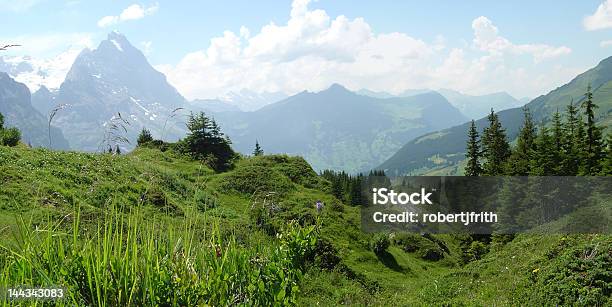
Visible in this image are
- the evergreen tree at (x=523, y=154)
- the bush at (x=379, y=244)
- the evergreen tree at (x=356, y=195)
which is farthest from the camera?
the evergreen tree at (x=356, y=195)

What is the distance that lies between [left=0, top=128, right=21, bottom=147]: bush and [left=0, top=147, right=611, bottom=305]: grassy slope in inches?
260

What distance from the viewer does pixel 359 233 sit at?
35312 millimetres

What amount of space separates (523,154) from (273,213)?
59322mm

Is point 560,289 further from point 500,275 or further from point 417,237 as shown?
point 417,237

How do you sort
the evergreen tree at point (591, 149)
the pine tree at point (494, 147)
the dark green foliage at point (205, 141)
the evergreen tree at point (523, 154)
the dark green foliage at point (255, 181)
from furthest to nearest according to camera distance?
the pine tree at point (494, 147), the evergreen tree at point (523, 154), the dark green foliage at point (205, 141), the evergreen tree at point (591, 149), the dark green foliage at point (255, 181)

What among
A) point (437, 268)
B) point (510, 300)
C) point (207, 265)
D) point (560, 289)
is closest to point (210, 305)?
point (207, 265)

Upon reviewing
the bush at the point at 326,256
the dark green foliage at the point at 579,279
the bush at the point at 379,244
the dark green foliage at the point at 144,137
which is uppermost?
the dark green foliage at the point at 144,137

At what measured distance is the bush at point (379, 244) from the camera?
32719 mm

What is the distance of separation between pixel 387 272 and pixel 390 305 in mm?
13940

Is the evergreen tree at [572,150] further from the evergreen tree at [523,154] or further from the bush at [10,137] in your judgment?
the bush at [10,137]

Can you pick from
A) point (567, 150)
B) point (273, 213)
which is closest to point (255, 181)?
point (273, 213)

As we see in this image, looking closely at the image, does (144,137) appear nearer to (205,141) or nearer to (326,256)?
(205,141)

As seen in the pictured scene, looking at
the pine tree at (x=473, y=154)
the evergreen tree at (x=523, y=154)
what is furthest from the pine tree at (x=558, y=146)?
the pine tree at (x=473, y=154)

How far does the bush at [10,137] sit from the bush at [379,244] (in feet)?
97.9
